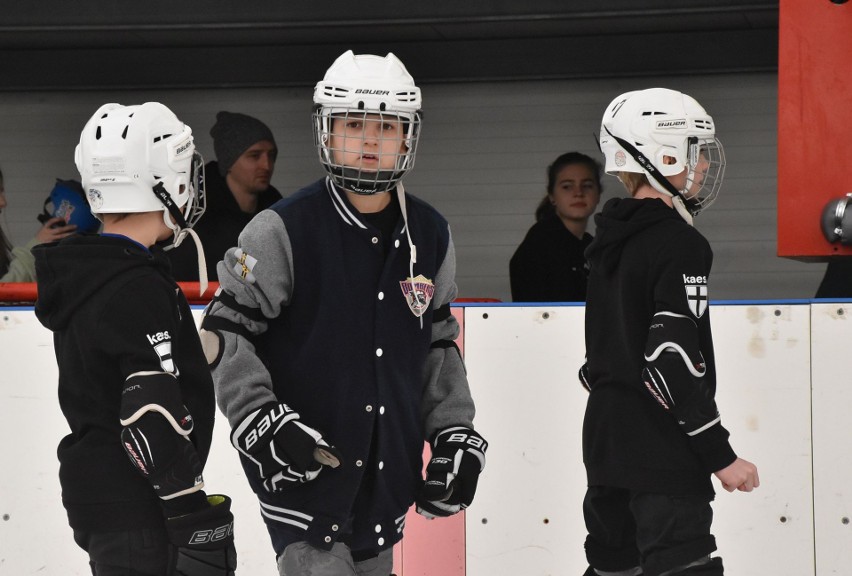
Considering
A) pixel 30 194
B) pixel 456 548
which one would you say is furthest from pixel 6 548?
pixel 30 194

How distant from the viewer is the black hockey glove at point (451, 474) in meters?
2.76

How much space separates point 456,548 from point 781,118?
2048 mm

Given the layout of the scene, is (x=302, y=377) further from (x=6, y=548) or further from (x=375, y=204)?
(x=6, y=548)

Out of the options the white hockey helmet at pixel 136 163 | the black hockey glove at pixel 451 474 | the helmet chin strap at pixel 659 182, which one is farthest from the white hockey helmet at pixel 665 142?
the white hockey helmet at pixel 136 163

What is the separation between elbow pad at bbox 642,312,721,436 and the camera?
2.91 meters

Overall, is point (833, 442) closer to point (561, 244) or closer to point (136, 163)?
point (561, 244)

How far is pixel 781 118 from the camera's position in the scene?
191 inches

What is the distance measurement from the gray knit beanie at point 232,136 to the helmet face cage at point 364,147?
3.29 metres

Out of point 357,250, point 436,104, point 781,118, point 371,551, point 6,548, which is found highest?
point 436,104

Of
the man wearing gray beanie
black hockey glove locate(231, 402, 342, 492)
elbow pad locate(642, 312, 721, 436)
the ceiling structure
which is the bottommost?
black hockey glove locate(231, 402, 342, 492)

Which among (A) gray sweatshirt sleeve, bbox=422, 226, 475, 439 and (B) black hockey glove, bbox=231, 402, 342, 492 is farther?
(A) gray sweatshirt sleeve, bbox=422, 226, 475, 439

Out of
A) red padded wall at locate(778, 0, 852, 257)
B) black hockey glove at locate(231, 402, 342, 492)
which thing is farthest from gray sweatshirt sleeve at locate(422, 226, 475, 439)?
red padded wall at locate(778, 0, 852, 257)

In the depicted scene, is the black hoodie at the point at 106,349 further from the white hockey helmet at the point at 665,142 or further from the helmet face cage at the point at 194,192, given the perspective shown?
the white hockey helmet at the point at 665,142

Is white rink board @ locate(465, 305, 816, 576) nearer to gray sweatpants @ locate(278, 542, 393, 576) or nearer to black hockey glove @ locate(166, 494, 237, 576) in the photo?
gray sweatpants @ locate(278, 542, 393, 576)
